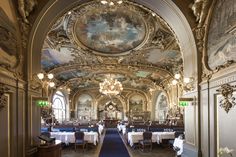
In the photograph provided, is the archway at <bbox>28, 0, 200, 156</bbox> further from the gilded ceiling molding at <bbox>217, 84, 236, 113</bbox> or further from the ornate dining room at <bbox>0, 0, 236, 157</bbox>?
the gilded ceiling molding at <bbox>217, 84, 236, 113</bbox>

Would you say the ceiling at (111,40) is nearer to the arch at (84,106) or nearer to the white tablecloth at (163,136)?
the white tablecloth at (163,136)

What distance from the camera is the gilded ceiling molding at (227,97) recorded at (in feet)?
17.5

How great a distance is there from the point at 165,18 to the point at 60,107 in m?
27.2

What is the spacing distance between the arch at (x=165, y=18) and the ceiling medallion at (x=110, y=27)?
61.5 inches

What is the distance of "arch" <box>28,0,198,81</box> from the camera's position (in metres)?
7.37

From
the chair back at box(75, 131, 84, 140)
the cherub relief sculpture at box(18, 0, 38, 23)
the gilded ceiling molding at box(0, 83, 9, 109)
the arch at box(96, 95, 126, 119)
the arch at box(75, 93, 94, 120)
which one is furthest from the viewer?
the arch at box(96, 95, 126, 119)

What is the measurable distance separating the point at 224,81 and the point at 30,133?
4.62 metres

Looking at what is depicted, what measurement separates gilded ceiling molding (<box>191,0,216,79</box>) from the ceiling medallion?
2828 millimetres

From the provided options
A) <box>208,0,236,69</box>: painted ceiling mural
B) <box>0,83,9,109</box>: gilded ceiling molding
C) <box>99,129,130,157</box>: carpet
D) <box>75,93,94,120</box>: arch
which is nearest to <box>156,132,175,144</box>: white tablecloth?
<box>99,129,130,157</box>: carpet

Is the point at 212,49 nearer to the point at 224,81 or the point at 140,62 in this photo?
the point at 224,81

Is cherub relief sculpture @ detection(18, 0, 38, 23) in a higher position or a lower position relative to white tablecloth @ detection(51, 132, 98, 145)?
higher

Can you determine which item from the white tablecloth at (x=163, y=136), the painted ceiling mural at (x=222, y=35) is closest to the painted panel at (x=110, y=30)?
the white tablecloth at (x=163, y=136)

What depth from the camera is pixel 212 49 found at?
6.64 meters

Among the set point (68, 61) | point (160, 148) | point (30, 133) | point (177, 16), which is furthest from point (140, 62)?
point (30, 133)
